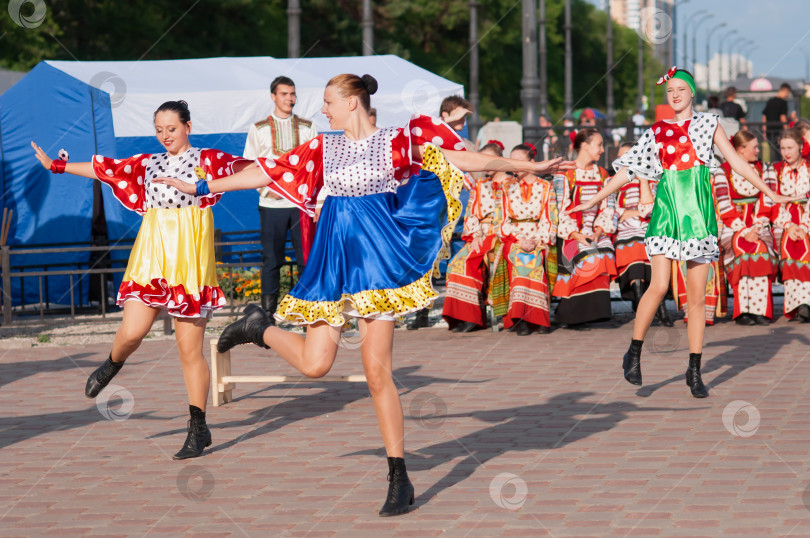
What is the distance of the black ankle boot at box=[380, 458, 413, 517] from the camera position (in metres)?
5.04

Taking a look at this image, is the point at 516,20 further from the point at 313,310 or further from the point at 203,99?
the point at 313,310

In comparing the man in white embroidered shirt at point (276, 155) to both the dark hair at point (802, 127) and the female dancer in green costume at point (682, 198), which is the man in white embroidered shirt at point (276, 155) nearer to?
the female dancer in green costume at point (682, 198)

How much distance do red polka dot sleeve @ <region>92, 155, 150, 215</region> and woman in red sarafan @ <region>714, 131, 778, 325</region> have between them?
6.33 m

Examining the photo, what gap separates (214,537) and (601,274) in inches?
273

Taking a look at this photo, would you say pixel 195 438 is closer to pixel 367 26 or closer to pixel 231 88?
pixel 231 88

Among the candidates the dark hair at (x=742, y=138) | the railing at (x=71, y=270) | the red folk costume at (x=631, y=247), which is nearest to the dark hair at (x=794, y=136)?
the dark hair at (x=742, y=138)

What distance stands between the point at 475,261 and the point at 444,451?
5.01 meters

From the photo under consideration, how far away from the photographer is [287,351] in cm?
604

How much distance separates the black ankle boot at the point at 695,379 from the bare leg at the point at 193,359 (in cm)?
315

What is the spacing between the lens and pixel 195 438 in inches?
247

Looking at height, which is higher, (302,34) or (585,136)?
(302,34)

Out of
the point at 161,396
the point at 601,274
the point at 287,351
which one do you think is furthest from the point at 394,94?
the point at 287,351

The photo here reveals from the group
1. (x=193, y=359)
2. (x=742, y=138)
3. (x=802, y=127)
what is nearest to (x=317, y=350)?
(x=193, y=359)

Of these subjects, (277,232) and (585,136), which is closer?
(277,232)
